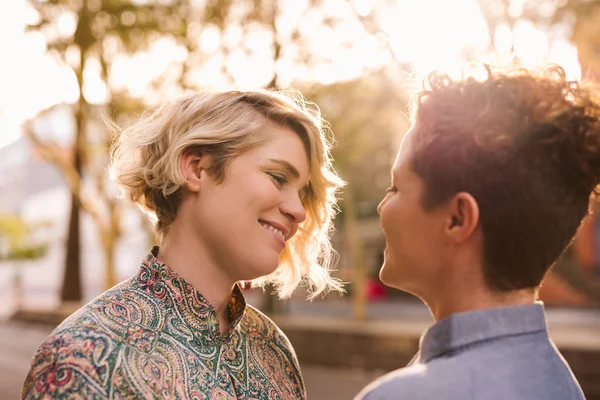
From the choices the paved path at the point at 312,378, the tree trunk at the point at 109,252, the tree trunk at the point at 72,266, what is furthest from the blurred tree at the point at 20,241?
the tree trunk at the point at 109,252

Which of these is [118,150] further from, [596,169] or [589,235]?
[589,235]

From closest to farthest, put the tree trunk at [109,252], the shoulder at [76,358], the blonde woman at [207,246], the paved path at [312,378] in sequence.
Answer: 1. the shoulder at [76,358]
2. the blonde woman at [207,246]
3. the paved path at [312,378]
4. the tree trunk at [109,252]

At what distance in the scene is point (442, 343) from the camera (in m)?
1.36

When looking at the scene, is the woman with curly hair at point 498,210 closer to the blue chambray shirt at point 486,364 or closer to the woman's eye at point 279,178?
the blue chambray shirt at point 486,364

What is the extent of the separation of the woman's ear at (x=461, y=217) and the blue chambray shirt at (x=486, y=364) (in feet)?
0.45

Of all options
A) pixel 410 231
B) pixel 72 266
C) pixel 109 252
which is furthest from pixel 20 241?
pixel 410 231

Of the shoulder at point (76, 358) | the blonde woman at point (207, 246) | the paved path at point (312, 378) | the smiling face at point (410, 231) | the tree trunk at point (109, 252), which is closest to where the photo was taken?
the smiling face at point (410, 231)

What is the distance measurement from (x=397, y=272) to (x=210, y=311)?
0.64 metres

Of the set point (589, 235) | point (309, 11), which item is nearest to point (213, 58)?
point (309, 11)

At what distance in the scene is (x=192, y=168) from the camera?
2.07 metres

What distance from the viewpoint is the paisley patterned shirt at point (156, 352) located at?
171 centimetres

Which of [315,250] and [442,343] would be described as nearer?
[442,343]

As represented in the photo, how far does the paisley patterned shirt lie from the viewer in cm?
171

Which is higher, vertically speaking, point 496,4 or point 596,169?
point 596,169
